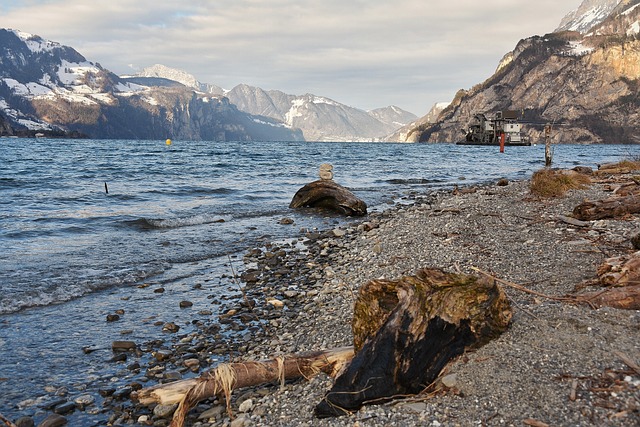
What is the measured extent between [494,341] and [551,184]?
1473 centimetres

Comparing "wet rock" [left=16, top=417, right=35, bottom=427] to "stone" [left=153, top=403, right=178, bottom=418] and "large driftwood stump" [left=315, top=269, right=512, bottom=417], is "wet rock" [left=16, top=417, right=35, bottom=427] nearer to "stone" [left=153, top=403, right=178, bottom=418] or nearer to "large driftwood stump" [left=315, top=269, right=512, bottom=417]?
"stone" [left=153, top=403, right=178, bottom=418]

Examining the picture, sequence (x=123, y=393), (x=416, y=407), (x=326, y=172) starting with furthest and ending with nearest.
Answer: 1. (x=326, y=172)
2. (x=123, y=393)
3. (x=416, y=407)

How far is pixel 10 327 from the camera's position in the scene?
27.3 feet

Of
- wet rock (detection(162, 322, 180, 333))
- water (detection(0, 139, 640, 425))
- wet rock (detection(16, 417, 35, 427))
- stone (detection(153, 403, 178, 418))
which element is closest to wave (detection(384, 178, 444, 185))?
water (detection(0, 139, 640, 425))

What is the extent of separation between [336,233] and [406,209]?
590cm

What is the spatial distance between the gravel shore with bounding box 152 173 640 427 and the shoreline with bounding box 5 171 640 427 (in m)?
0.02

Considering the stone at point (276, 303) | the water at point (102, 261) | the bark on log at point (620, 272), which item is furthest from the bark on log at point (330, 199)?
the bark on log at point (620, 272)

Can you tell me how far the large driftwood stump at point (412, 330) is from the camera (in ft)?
15.7

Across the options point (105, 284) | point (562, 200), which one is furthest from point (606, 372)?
point (562, 200)

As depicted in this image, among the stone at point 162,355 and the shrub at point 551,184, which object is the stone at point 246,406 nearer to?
the stone at point 162,355

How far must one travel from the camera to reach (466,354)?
5109mm

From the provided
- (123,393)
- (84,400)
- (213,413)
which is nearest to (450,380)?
(213,413)

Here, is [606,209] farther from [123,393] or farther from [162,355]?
[123,393]

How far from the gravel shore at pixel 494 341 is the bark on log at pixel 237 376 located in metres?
0.20
